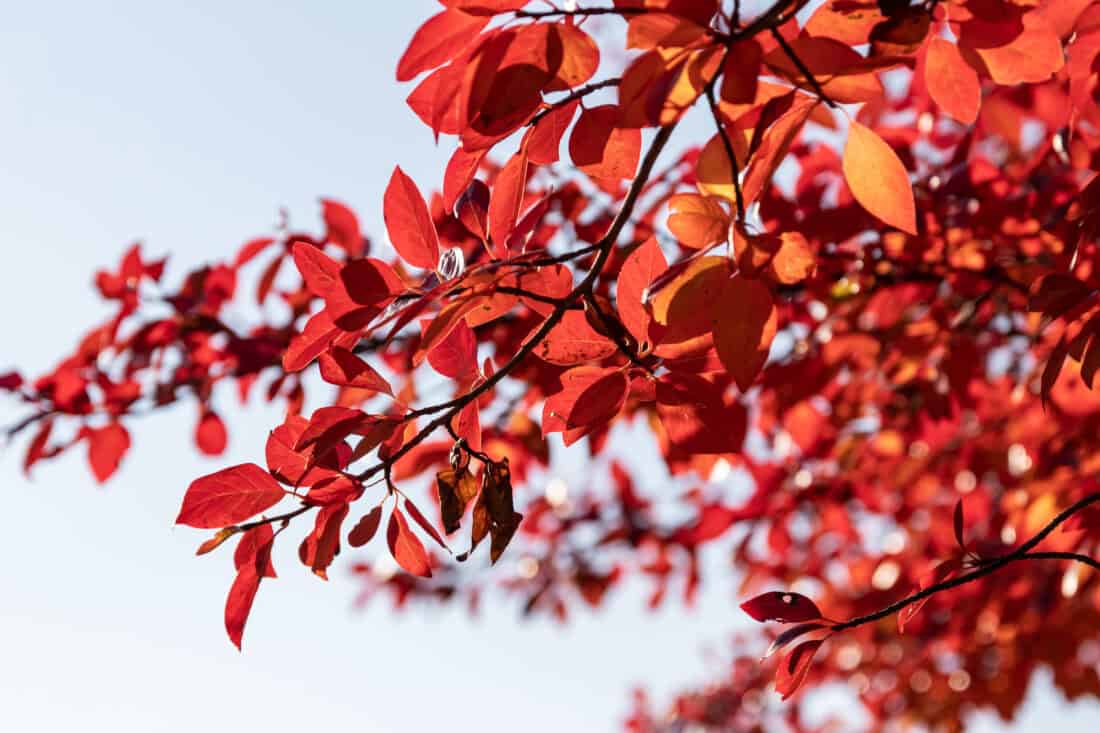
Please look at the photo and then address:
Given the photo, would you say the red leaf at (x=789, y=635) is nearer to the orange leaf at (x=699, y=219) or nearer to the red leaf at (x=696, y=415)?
the red leaf at (x=696, y=415)

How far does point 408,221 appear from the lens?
1.00 meters

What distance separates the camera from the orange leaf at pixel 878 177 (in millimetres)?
945

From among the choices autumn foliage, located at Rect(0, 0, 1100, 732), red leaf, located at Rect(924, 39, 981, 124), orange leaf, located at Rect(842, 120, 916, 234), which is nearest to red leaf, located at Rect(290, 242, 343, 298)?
autumn foliage, located at Rect(0, 0, 1100, 732)

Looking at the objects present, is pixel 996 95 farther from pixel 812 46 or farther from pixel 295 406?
pixel 295 406

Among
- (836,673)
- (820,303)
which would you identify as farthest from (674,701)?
(820,303)

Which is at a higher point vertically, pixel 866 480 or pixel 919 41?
pixel 919 41

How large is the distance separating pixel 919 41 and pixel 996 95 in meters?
1.60

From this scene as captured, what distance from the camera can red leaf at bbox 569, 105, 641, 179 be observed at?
0.96 m

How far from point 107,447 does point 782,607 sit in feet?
6.05

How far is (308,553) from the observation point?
100cm

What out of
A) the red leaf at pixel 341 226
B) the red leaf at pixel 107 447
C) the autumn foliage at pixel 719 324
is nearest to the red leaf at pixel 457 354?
the autumn foliage at pixel 719 324

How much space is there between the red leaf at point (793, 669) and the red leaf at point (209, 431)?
180 centimetres

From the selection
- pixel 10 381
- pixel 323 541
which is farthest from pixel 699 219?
pixel 10 381

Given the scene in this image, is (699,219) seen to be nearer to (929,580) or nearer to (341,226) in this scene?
(929,580)
